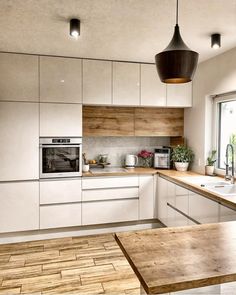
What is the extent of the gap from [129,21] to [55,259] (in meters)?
2.60

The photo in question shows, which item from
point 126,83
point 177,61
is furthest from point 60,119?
point 177,61

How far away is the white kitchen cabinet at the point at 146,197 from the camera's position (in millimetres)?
3938

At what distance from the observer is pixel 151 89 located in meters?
3.98

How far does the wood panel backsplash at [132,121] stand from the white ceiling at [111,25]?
859mm

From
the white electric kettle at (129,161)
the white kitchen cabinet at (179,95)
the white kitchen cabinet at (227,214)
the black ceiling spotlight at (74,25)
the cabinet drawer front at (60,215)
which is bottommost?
the cabinet drawer front at (60,215)

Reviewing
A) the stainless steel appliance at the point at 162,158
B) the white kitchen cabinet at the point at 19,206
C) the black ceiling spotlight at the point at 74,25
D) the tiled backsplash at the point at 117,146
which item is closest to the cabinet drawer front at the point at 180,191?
the stainless steel appliance at the point at 162,158

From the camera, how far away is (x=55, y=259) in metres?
3.07

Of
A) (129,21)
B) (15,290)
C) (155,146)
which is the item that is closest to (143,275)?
(15,290)

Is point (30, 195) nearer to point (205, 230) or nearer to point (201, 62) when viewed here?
point (205, 230)

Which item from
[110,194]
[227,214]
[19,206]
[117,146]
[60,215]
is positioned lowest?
[60,215]

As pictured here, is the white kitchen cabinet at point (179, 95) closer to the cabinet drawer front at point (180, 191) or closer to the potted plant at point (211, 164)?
the potted plant at point (211, 164)

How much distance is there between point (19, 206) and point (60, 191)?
54 centimetres

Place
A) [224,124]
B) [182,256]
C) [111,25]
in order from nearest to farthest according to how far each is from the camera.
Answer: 1. [182,256]
2. [111,25]
3. [224,124]

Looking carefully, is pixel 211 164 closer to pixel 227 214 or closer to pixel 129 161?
pixel 129 161
